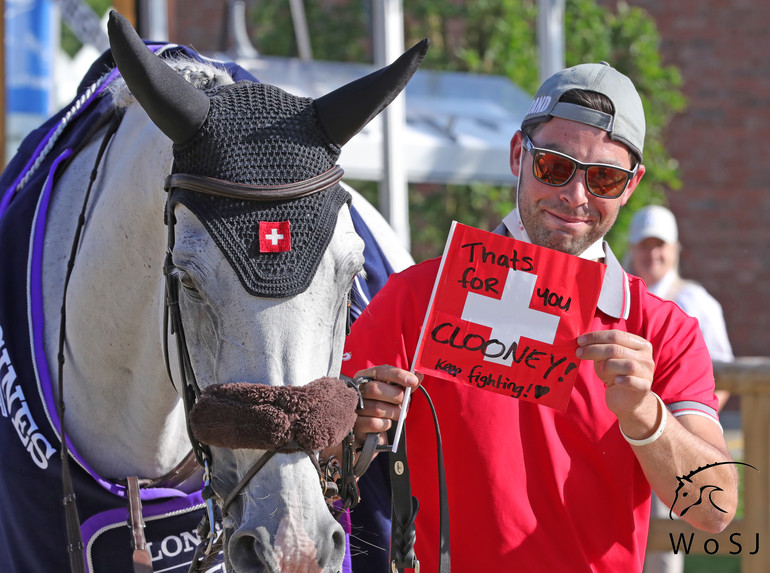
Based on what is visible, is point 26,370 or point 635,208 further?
point 635,208

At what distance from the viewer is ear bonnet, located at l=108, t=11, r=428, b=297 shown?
187 cm

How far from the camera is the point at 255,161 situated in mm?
1939

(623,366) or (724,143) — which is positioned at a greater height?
(724,143)

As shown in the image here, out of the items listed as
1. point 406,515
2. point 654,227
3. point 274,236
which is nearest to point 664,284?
point 654,227

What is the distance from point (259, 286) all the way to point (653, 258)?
12.9 feet

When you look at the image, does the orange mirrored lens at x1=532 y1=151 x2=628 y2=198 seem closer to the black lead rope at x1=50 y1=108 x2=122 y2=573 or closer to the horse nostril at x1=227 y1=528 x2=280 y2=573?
the horse nostril at x1=227 y1=528 x2=280 y2=573

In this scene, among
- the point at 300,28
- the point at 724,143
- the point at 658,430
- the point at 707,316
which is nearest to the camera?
the point at 658,430

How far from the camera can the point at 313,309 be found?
6.17ft

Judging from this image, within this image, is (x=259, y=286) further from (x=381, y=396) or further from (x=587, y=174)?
(x=587, y=174)

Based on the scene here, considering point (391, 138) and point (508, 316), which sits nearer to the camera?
point (508, 316)

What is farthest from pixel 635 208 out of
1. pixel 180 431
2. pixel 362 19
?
pixel 180 431

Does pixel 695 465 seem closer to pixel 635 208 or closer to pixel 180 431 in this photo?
pixel 180 431

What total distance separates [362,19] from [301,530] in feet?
24.1

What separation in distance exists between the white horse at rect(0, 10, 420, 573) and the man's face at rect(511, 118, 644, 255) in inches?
13.7
